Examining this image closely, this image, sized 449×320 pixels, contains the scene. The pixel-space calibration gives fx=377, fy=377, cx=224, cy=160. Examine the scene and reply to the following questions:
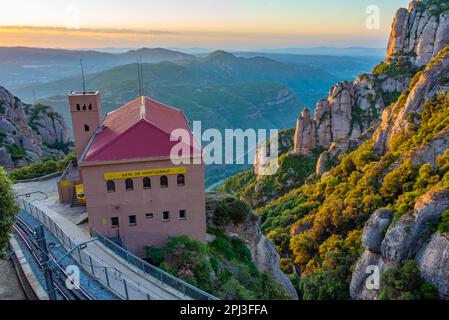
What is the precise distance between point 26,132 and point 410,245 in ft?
248

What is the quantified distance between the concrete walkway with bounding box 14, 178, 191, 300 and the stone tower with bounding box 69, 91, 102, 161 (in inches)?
207

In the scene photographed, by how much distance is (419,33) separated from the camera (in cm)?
9931

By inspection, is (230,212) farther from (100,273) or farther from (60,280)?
(60,280)

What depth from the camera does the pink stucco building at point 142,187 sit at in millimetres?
25953

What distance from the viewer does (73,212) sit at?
3225 cm

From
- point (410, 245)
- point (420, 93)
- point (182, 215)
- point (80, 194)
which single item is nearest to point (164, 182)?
point (182, 215)

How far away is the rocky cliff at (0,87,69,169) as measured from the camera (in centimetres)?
6569

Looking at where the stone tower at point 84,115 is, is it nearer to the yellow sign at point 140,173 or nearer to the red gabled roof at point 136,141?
the red gabled roof at point 136,141

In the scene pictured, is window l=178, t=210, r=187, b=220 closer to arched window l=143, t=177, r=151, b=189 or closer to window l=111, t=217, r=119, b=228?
arched window l=143, t=177, r=151, b=189

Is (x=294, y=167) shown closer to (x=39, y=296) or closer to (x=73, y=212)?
(x=73, y=212)

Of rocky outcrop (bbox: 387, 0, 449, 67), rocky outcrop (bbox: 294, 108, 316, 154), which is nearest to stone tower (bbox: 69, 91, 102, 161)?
rocky outcrop (bbox: 294, 108, 316, 154)

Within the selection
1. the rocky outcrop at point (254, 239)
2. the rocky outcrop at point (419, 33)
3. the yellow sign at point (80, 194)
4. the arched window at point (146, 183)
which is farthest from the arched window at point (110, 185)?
the rocky outcrop at point (419, 33)
